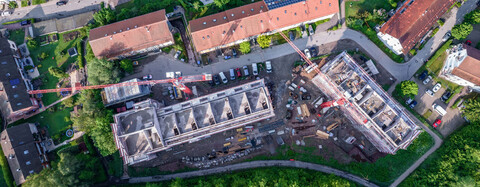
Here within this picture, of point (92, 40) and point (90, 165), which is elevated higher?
point (92, 40)

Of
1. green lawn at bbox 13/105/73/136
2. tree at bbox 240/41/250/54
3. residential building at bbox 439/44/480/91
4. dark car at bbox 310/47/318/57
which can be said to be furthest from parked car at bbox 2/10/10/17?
residential building at bbox 439/44/480/91

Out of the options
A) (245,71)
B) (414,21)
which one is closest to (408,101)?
(414,21)

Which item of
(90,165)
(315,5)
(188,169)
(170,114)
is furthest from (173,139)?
(315,5)

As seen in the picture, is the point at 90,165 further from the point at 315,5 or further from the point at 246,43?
the point at 315,5

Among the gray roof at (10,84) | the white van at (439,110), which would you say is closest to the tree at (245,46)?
the white van at (439,110)

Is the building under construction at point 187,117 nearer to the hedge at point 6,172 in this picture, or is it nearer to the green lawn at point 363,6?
the hedge at point 6,172
